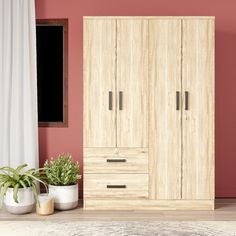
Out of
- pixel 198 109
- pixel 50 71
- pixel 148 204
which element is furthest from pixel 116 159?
pixel 50 71

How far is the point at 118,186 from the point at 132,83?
40.6 inches

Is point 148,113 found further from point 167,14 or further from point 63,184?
point 167,14

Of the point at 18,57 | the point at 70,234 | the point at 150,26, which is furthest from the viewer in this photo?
the point at 18,57

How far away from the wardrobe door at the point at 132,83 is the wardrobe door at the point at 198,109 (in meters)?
0.39

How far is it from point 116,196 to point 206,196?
2.92 ft

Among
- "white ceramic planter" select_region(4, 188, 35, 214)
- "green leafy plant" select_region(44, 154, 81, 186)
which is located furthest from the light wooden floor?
"green leafy plant" select_region(44, 154, 81, 186)

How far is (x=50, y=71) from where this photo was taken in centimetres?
437

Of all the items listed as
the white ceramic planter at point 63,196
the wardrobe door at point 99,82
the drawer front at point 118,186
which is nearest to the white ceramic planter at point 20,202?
the white ceramic planter at point 63,196

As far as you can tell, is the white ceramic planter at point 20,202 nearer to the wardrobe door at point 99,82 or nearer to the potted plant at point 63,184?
the potted plant at point 63,184

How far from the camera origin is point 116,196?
12.5ft

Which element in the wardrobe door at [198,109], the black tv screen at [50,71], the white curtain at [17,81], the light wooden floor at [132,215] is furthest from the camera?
the black tv screen at [50,71]

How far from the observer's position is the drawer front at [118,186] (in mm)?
3809

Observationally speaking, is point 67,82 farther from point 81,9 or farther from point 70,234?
point 70,234

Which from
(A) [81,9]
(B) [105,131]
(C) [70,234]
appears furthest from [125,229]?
(A) [81,9]
